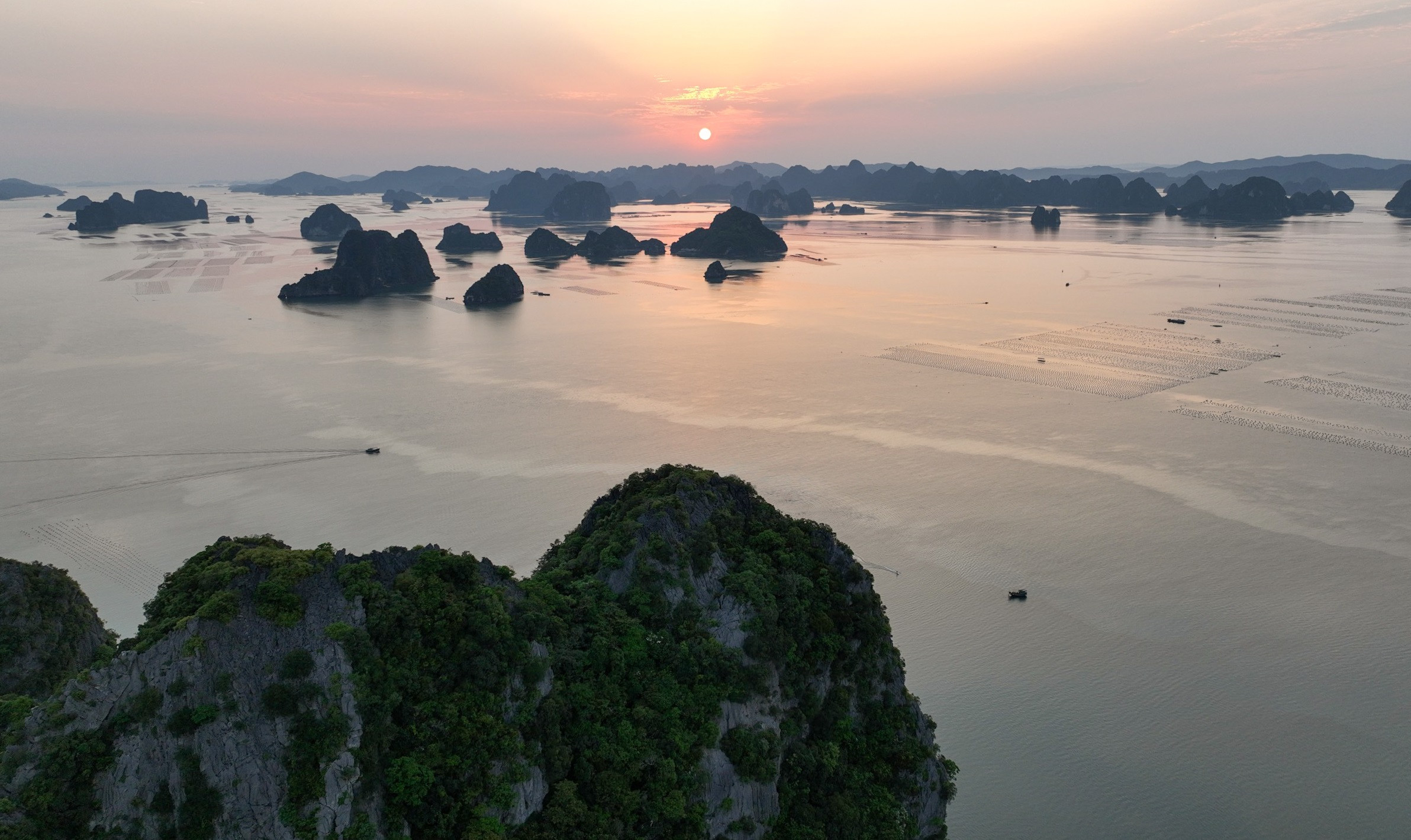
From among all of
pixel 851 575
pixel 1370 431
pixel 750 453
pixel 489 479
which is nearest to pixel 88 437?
pixel 489 479

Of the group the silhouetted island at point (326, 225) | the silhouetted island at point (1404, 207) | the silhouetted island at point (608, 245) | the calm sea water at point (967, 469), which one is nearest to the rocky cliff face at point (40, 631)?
the calm sea water at point (967, 469)

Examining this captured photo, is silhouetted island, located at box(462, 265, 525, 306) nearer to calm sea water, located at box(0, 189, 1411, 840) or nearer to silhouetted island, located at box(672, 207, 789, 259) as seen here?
calm sea water, located at box(0, 189, 1411, 840)

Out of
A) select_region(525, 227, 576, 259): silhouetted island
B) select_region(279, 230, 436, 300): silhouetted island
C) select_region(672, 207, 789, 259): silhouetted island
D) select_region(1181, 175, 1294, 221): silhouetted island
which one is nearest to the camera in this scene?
select_region(279, 230, 436, 300): silhouetted island

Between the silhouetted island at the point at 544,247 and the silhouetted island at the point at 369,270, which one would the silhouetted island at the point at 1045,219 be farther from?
the silhouetted island at the point at 369,270

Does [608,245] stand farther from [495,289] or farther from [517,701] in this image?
[517,701]

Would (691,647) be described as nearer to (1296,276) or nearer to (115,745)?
(115,745)

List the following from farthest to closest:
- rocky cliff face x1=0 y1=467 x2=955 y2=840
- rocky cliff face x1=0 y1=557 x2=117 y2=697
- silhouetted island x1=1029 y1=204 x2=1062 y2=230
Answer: silhouetted island x1=1029 y1=204 x2=1062 y2=230
rocky cliff face x1=0 y1=557 x2=117 y2=697
rocky cliff face x1=0 y1=467 x2=955 y2=840

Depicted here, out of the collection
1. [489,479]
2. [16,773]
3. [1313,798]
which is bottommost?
[1313,798]

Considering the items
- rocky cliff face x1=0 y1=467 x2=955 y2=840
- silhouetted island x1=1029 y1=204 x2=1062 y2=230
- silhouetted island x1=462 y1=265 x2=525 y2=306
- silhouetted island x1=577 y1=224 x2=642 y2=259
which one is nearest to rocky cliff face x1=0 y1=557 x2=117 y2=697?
rocky cliff face x1=0 y1=467 x2=955 y2=840
